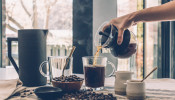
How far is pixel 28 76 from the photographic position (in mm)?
1188

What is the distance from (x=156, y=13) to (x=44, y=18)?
3688 mm

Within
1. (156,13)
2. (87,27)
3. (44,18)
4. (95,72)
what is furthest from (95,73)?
(44,18)

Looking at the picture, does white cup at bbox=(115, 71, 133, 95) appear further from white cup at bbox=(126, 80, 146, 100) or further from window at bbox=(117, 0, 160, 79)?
window at bbox=(117, 0, 160, 79)

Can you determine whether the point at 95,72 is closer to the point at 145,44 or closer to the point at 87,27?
the point at 87,27

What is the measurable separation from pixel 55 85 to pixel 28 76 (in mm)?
188

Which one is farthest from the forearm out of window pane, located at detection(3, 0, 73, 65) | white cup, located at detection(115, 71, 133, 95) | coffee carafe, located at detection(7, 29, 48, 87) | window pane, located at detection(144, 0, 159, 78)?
window pane, located at detection(3, 0, 73, 65)

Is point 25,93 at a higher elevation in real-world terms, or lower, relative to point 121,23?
lower

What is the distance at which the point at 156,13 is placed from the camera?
1.41 m

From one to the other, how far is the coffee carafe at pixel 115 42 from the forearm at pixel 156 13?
16 centimetres

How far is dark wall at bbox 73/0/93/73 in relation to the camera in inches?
81.7

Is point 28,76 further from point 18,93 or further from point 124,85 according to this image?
point 124,85

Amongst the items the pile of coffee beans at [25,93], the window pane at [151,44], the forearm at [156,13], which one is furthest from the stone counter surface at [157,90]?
the window pane at [151,44]

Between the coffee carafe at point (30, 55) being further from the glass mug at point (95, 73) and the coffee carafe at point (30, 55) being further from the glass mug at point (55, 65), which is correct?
the glass mug at point (95, 73)

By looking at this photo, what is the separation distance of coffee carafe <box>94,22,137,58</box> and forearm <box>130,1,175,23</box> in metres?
0.16
